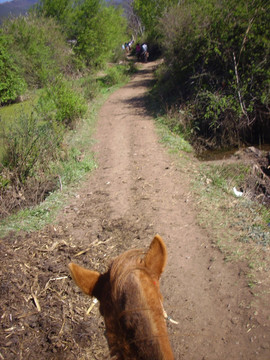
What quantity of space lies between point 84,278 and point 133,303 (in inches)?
14.9

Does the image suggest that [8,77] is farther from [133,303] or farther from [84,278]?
[133,303]

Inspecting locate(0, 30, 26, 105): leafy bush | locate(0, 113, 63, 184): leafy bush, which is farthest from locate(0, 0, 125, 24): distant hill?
locate(0, 113, 63, 184): leafy bush

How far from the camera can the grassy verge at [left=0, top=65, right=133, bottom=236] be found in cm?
492

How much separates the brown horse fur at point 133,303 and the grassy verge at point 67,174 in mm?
3599

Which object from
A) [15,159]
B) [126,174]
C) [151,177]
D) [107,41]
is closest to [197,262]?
[151,177]

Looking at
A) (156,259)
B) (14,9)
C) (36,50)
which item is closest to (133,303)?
(156,259)

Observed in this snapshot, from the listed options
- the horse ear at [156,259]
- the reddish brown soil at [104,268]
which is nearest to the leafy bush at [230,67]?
the reddish brown soil at [104,268]

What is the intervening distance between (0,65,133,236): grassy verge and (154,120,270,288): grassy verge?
9.05 feet

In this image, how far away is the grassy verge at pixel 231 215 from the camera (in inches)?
147

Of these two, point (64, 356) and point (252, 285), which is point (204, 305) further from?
point (64, 356)

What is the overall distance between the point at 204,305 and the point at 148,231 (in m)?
1.60

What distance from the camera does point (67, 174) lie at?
22.9 ft

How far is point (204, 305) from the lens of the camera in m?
3.21

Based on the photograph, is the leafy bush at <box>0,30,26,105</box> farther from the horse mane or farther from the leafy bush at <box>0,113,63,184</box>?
the horse mane
